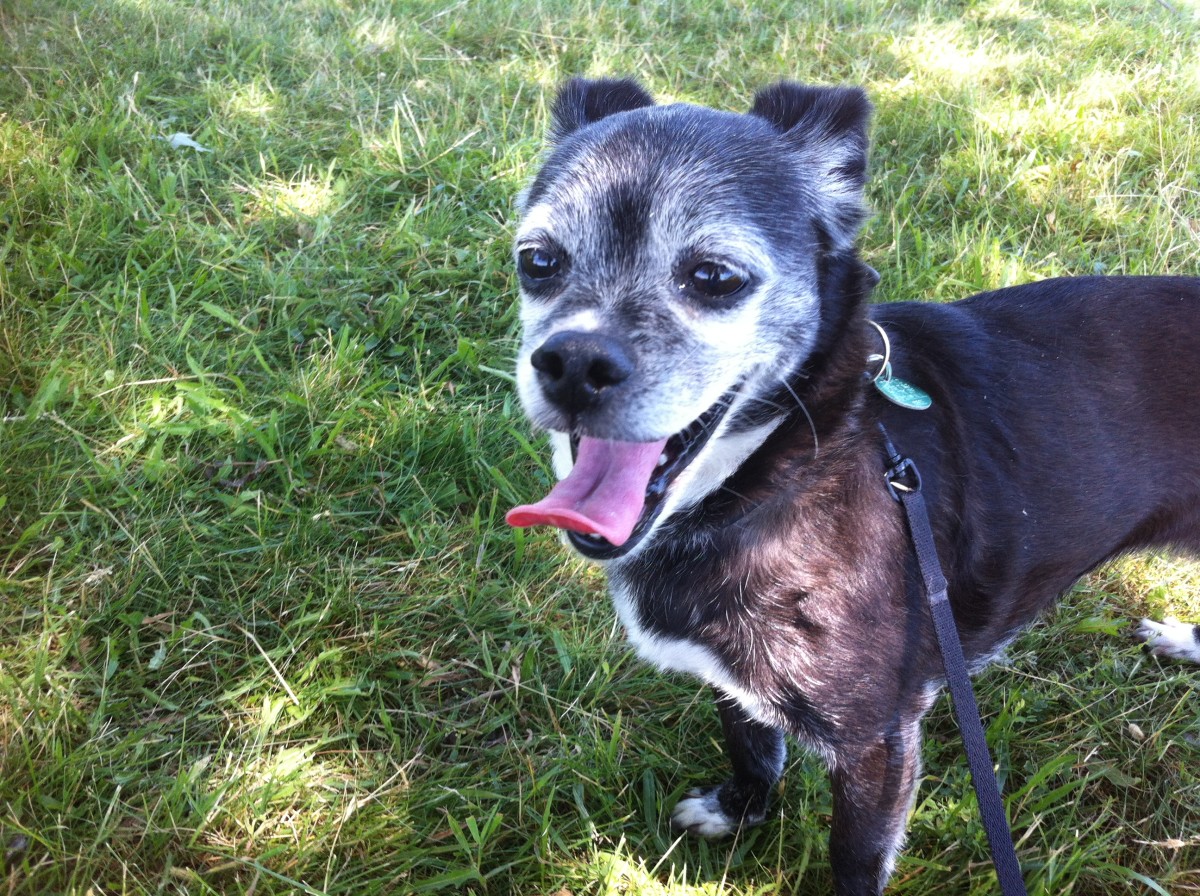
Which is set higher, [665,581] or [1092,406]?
[1092,406]

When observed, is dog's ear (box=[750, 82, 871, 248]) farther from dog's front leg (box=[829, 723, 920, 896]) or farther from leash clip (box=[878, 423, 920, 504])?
dog's front leg (box=[829, 723, 920, 896])

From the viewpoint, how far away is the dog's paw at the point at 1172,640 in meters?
2.59

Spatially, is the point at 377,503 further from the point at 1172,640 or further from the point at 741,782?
the point at 1172,640

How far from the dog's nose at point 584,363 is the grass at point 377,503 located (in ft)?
3.36

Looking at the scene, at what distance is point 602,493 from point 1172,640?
2.00 metres

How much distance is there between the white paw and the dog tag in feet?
3.69

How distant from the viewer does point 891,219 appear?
3727 millimetres

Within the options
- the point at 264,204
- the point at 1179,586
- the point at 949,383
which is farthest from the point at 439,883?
the point at 264,204

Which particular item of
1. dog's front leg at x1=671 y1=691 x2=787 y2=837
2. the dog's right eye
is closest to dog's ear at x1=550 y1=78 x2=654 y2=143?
the dog's right eye

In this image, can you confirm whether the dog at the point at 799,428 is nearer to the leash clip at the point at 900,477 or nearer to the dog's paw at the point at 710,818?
the leash clip at the point at 900,477

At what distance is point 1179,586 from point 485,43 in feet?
14.6

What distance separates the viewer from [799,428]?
182 cm

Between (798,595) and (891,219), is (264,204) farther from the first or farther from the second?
(798,595)

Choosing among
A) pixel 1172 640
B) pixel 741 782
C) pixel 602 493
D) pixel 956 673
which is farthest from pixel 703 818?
pixel 1172 640
